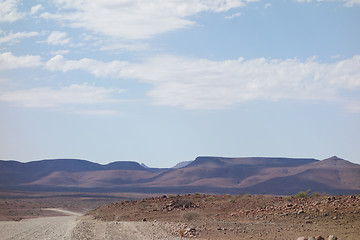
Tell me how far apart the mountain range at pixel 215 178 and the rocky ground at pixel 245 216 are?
240 feet

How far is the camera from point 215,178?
511ft

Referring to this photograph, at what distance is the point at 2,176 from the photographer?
6845 inches

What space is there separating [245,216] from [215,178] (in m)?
126

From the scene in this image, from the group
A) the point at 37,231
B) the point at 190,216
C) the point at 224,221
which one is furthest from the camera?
the point at 190,216

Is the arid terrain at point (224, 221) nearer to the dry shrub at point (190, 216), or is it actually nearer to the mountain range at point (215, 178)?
the dry shrub at point (190, 216)

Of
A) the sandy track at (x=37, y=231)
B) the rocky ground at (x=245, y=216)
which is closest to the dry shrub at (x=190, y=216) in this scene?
the rocky ground at (x=245, y=216)

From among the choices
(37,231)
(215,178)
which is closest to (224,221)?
(37,231)

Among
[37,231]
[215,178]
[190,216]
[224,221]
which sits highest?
[215,178]

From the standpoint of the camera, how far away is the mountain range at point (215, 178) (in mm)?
127562

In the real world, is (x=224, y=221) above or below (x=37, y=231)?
above

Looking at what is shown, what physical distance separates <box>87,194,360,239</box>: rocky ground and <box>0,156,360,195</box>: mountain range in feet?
240

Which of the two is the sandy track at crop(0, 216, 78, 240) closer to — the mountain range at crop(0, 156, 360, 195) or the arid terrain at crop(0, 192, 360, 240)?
the arid terrain at crop(0, 192, 360, 240)

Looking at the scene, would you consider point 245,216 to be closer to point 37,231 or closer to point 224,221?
point 224,221

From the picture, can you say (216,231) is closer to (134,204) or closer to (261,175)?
(134,204)
